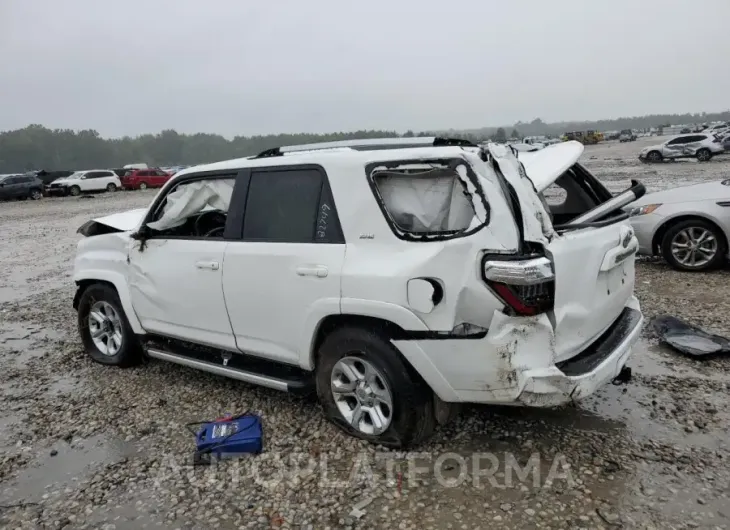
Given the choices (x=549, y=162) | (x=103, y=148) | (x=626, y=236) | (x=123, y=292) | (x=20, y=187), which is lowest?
(x=123, y=292)

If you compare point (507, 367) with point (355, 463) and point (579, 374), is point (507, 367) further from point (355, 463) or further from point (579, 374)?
point (355, 463)

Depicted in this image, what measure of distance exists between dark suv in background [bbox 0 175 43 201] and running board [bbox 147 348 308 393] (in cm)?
3372

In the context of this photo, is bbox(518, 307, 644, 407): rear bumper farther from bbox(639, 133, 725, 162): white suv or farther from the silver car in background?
bbox(639, 133, 725, 162): white suv

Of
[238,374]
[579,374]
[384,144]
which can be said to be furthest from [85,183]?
[579,374]

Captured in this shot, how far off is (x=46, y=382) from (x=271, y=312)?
107 inches

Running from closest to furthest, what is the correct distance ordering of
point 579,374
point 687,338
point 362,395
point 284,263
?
point 579,374
point 362,395
point 284,263
point 687,338

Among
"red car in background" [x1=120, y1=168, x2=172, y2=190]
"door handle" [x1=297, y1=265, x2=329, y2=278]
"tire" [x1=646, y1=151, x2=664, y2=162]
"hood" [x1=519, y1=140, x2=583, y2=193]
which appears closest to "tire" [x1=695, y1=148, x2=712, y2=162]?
"tire" [x1=646, y1=151, x2=664, y2=162]

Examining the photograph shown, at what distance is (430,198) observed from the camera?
325cm

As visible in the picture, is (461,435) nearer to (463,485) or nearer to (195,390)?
(463,485)

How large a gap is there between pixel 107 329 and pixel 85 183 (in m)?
34.0

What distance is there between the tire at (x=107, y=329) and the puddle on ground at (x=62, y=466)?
120cm

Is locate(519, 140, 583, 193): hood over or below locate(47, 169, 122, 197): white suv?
over

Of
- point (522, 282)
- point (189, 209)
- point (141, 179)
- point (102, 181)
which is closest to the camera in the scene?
point (522, 282)

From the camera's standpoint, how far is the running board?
3680mm
